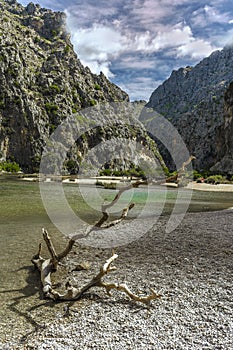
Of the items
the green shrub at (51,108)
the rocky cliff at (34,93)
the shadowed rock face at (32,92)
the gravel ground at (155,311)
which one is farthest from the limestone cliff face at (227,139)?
the gravel ground at (155,311)

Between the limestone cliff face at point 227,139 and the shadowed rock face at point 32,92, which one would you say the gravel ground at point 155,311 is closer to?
the limestone cliff face at point 227,139

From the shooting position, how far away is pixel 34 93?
14962cm

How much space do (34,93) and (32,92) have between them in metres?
1.12

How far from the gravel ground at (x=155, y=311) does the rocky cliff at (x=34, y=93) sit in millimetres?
129201

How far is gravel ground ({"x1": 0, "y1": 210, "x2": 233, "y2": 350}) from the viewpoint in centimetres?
783

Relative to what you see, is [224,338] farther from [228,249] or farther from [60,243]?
[60,243]

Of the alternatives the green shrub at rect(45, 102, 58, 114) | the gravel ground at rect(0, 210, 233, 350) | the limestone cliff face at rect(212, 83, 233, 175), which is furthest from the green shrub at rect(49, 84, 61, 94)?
the gravel ground at rect(0, 210, 233, 350)

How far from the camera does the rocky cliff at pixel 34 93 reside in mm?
139500

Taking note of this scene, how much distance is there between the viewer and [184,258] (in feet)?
47.4

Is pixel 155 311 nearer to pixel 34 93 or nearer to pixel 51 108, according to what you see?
pixel 51 108

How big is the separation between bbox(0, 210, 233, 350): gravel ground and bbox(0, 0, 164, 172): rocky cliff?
129m

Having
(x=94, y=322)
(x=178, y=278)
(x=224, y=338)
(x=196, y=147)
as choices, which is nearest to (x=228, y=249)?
(x=178, y=278)

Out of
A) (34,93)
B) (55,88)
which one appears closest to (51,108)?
(34,93)

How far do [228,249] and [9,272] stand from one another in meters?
10.9
